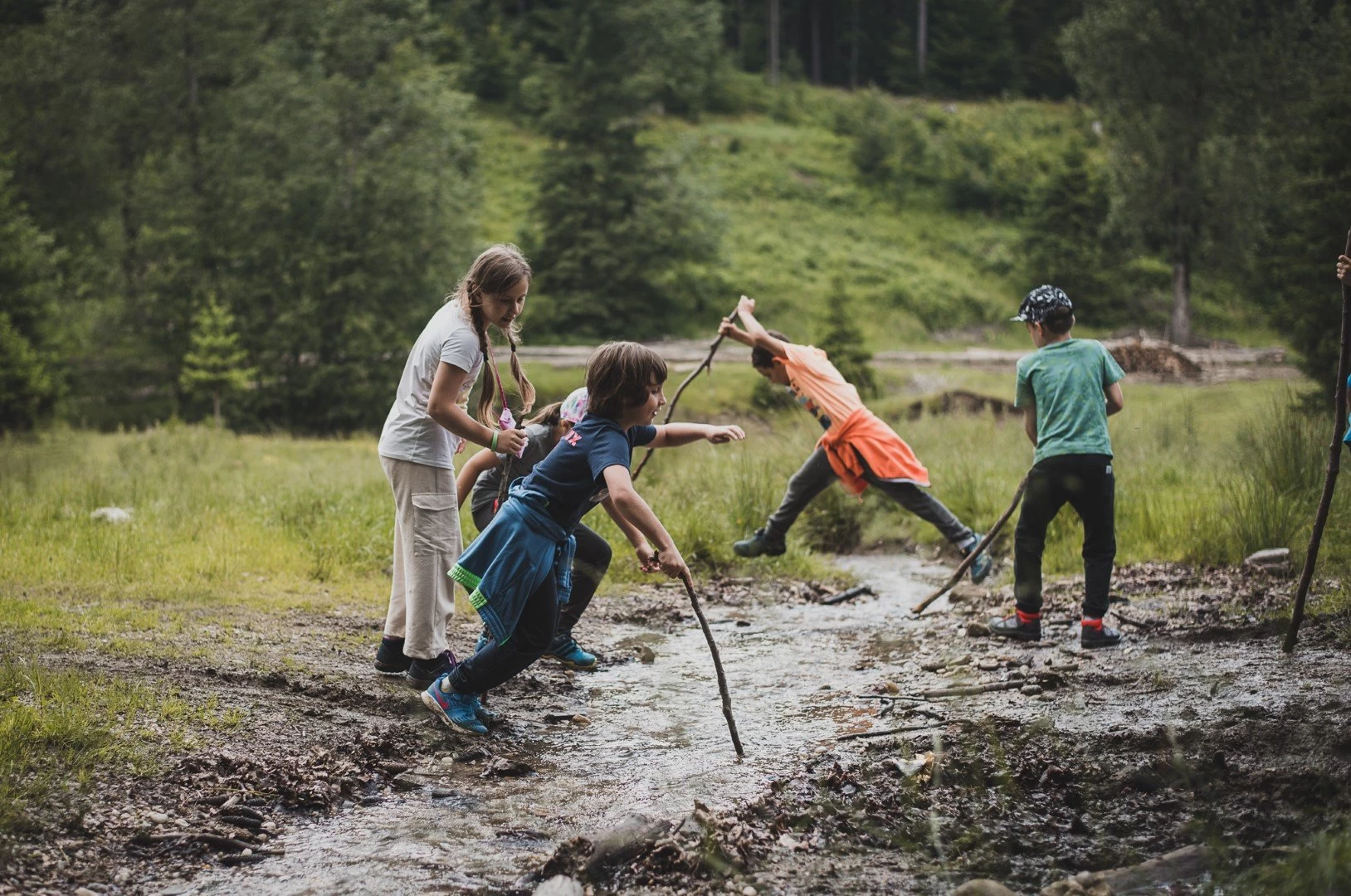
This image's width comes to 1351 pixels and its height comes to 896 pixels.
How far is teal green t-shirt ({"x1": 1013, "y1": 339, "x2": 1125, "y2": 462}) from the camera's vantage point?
21.7 ft

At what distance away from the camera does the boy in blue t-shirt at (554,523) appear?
15.7 feet

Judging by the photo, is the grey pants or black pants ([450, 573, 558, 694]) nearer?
black pants ([450, 573, 558, 694])

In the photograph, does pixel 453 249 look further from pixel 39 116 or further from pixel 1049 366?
pixel 1049 366

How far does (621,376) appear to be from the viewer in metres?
4.78

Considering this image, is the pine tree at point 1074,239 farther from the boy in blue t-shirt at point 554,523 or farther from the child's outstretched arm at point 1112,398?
the boy in blue t-shirt at point 554,523

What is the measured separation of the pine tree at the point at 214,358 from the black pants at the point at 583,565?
69.6ft

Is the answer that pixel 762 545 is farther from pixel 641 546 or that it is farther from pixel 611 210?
pixel 611 210

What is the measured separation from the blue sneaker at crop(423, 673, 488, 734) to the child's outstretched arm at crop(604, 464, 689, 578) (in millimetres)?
1265

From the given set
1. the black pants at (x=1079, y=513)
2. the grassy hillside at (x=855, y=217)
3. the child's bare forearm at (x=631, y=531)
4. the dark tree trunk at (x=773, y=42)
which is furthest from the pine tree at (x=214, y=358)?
the dark tree trunk at (x=773, y=42)

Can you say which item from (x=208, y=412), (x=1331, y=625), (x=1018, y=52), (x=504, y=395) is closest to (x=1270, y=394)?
(x=1331, y=625)

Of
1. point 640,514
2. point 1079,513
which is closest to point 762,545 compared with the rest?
point 1079,513

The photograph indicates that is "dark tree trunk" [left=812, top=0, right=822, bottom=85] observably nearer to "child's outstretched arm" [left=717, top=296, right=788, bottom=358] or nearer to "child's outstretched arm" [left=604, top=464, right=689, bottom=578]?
"child's outstretched arm" [left=717, top=296, right=788, bottom=358]

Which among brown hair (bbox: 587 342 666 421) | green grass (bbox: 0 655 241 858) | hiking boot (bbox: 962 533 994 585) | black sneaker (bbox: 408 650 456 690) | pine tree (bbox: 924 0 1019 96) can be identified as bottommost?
hiking boot (bbox: 962 533 994 585)

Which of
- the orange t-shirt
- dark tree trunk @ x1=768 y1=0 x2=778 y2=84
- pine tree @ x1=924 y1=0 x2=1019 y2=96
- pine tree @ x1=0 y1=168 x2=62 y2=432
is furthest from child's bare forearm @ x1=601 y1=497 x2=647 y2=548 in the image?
pine tree @ x1=924 y1=0 x2=1019 y2=96
